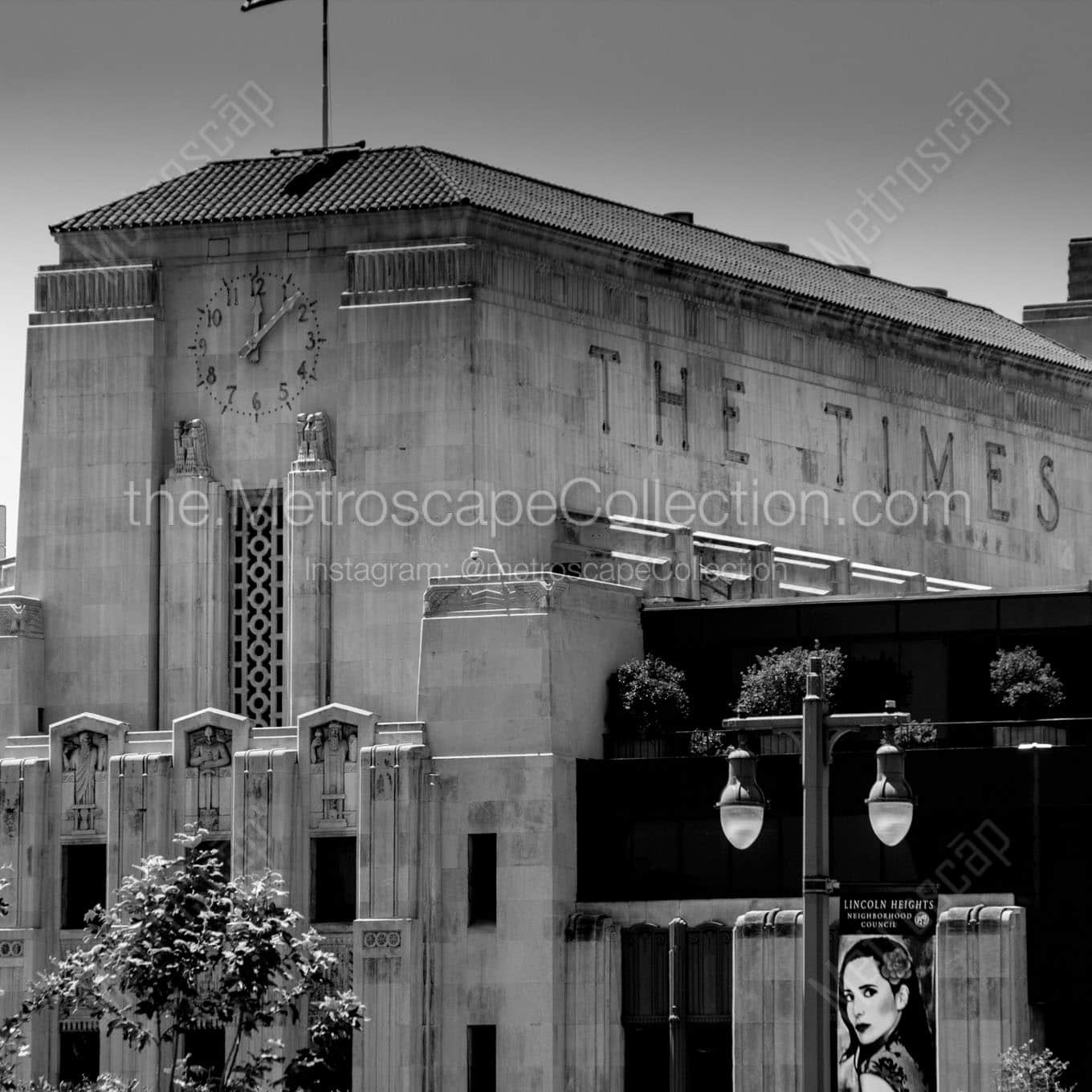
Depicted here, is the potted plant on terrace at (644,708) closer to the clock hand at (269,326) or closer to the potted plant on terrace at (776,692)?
the potted plant on terrace at (776,692)

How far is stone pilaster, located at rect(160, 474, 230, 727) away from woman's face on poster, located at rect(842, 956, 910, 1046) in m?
21.5

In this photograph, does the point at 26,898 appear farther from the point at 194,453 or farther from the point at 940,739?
the point at 940,739

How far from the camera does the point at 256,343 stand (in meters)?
96.2

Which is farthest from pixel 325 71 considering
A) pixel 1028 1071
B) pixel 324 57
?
pixel 1028 1071

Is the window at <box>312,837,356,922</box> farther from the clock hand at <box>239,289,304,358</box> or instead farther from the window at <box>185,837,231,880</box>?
the clock hand at <box>239,289,304,358</box>

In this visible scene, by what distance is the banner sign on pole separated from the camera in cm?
8219

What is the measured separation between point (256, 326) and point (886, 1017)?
2776 cm

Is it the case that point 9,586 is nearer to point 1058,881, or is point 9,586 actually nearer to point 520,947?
point 520,947

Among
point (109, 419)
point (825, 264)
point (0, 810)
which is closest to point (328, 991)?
point (0, 810)

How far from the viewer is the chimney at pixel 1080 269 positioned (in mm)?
138375

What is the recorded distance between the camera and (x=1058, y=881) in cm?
8319

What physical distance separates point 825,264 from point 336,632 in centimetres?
3070

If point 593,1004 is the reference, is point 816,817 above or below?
above

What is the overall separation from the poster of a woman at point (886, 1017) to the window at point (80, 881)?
2103 centimetres
